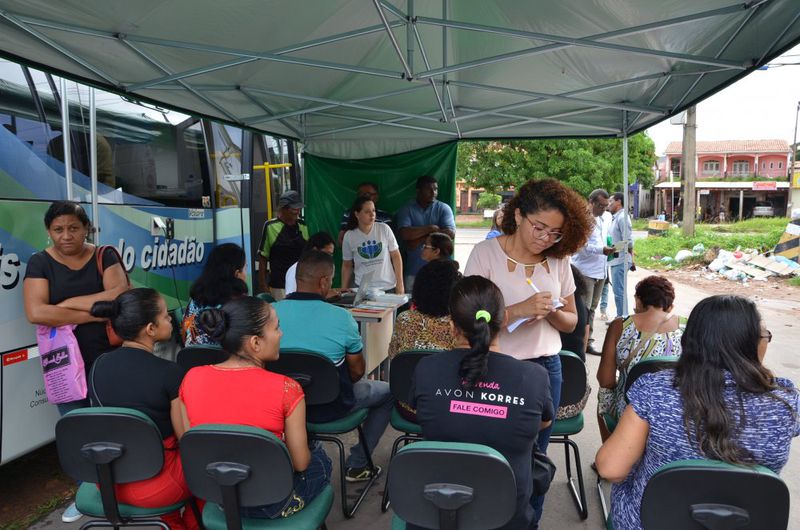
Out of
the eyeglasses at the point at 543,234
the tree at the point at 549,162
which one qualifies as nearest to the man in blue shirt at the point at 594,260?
the eyeglasses at the point at 543,234

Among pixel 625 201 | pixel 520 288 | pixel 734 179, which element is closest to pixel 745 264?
pixel 625 201

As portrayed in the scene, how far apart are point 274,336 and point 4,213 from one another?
1860 millimetres

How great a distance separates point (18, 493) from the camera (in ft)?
10.7

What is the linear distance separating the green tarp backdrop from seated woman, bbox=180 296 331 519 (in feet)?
14.3

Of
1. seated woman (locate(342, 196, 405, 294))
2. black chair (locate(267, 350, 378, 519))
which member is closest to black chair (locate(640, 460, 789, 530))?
black chair (locate(267, 350, 378, 519))

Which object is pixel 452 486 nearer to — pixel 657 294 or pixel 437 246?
pixel 657 294

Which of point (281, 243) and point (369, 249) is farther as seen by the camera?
point (281, 243)

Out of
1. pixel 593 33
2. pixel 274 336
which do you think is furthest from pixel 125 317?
pixel 593 33

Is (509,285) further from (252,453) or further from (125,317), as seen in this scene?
(125,317)

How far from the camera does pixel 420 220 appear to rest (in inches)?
219

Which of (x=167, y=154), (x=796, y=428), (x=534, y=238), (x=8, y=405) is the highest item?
(x=167, y=154)

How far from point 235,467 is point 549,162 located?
18.5 meters

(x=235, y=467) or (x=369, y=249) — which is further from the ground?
(x=369, y=249)

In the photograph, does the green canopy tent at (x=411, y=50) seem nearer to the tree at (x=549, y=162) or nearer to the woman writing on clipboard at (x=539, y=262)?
the woman writing on clipboard at (x=539, y=262)
